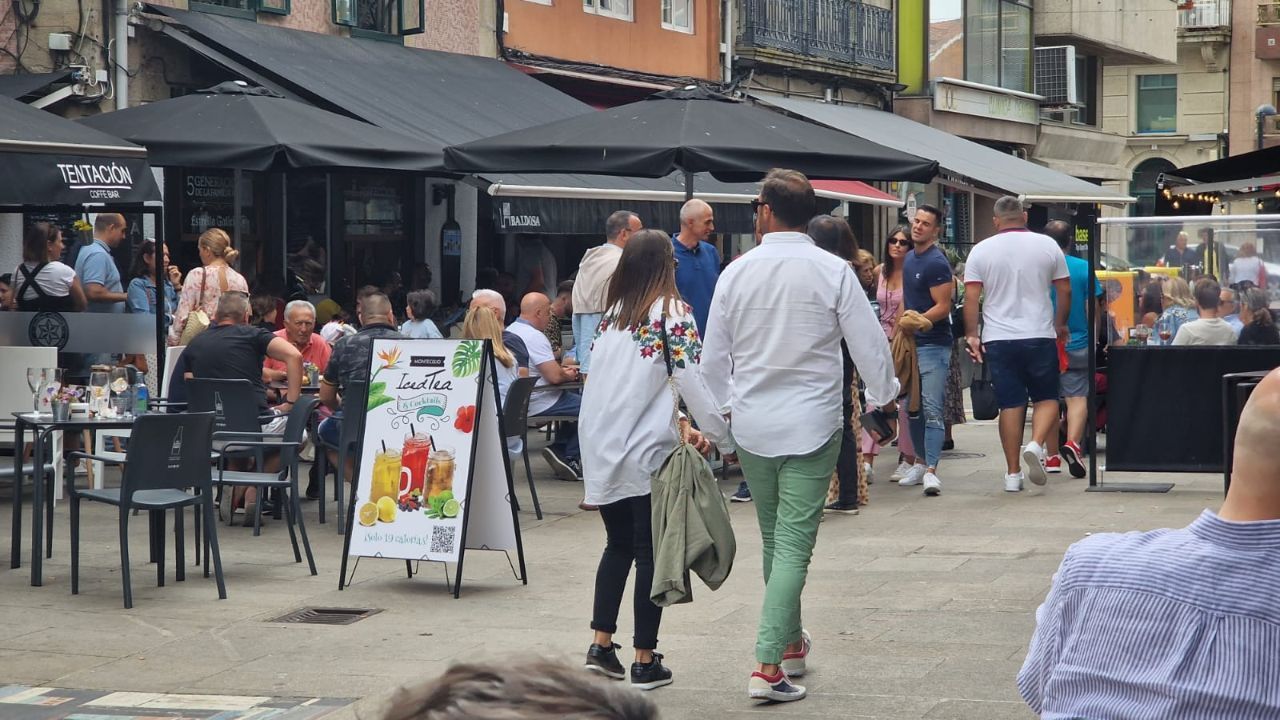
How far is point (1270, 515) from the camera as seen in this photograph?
9.16ft

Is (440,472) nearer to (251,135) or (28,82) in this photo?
(251,135)

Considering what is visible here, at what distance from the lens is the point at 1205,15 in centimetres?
5228

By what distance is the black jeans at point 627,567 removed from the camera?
20.5ft

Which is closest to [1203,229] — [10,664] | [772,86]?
[10,664]

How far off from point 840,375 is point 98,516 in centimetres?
597

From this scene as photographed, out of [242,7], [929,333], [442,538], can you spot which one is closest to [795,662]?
[442,538]

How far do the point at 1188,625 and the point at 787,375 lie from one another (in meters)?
3.36

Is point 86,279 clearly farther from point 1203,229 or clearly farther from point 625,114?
point 1203,229

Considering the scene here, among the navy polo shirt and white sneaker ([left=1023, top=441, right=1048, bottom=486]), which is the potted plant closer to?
the navy polo shirt

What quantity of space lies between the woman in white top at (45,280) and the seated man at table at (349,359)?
314 centimetres

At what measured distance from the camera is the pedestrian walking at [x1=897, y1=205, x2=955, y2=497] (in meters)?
11.3

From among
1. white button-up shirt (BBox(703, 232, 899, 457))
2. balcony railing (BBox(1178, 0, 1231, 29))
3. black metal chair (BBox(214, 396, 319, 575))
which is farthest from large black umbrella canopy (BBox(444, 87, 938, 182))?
balcony railing (BBox(1178, 0, 1231, 29))

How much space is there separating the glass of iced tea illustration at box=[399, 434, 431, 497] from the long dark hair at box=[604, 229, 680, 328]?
88.0 inches

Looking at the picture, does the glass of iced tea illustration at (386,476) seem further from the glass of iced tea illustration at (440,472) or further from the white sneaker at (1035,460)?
the white sneaker at (1035,460)
